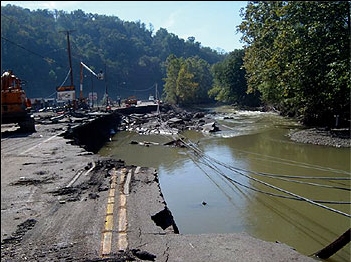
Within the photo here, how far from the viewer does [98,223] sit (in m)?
5.75

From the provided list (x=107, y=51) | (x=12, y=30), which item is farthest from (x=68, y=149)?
(x=107, y=51)

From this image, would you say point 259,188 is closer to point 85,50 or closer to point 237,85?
point 237,85

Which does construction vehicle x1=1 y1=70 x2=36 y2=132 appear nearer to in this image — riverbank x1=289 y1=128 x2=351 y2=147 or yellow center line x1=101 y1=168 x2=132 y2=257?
yellow center line x1=101 y1=168 x2=132 y2=257

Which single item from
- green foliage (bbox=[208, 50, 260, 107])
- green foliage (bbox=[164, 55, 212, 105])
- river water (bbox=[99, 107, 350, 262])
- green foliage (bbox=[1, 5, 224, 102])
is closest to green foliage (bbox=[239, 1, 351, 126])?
river water (bbox=[99, 107, 350, 262])

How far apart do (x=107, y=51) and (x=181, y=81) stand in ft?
164

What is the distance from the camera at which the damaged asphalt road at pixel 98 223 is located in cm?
468

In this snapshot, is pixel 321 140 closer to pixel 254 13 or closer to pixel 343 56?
pixel 343 56

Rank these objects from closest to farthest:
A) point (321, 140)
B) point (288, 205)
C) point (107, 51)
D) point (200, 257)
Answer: point (200, 257) → point (288, 205) → point (321, 140) → point (107, 51)

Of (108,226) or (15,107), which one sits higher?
(15,107)

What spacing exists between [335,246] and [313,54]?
15404 millimetres

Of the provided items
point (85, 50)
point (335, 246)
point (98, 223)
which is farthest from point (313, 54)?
point (85, 50)

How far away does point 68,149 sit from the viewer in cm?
1362

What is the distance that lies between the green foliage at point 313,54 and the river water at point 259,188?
127 inches

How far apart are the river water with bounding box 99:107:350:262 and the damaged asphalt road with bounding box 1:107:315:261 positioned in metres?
1.49
